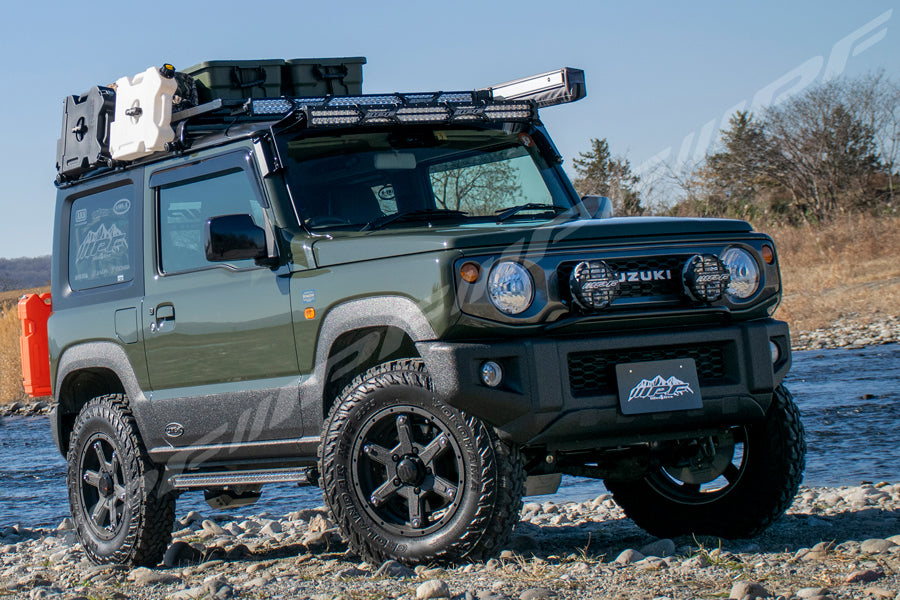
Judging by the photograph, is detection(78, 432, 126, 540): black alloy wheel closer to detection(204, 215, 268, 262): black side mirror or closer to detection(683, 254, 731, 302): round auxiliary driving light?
detection(204, 215, 268, 262): black side mirror

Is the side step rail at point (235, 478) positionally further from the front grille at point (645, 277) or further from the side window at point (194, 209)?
the front grille at point (645, 277)

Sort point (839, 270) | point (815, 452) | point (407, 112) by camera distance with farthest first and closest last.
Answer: point (839, 270) → point (815, 452) → point (407, 112)

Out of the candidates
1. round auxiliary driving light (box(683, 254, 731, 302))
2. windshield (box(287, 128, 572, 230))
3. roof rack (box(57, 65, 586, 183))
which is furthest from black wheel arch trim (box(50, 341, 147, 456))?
round auxiliary driving light (box(683, 254, 731, 302))

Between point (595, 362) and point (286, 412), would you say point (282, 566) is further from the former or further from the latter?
point (595, 362)

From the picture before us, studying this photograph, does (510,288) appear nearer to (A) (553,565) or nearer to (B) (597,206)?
(A) (553,565)

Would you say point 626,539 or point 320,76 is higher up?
point 320,76

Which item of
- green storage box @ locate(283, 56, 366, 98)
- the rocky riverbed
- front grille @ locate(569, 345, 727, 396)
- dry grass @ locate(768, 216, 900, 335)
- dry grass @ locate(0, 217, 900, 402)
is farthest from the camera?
dry grass @ locate(768, 216, 900, 335)

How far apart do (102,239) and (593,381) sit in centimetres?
321

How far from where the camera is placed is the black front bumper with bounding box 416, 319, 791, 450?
4422mm

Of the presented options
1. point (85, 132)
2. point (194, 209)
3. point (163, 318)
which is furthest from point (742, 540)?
point (85, 132)

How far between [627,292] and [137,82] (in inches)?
115

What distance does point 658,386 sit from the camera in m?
4.64

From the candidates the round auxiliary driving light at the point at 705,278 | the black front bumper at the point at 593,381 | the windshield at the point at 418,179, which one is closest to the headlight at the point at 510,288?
the black front bumper at the point at 593,381

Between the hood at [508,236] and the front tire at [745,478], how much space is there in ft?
3.23
